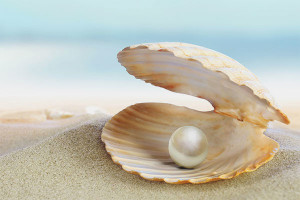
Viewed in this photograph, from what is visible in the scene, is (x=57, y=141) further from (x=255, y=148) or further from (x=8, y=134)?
(x=255, y=148)

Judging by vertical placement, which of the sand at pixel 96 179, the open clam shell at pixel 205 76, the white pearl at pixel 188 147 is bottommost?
the sand at pixel 96 179

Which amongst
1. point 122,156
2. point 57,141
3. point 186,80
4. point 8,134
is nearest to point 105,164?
point 122,156

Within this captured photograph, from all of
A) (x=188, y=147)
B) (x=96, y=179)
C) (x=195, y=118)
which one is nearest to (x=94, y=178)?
(x=96, y=179)

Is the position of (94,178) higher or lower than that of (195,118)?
lower

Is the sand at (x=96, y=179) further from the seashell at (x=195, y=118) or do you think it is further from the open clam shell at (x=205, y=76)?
the open clam shell at (x=205, y=76)

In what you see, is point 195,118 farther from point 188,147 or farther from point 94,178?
point 94,178

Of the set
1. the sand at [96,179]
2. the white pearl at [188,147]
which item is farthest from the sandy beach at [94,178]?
the white pearl at [188,147]
